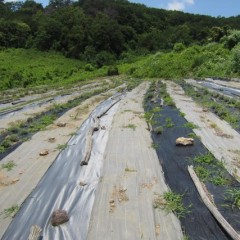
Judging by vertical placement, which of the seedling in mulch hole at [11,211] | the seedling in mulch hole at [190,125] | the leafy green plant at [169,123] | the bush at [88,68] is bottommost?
the bush at [88,68]

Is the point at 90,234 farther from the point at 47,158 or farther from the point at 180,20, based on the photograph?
the point at 180,20

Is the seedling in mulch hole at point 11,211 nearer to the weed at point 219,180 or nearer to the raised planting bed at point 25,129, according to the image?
the raised planting bed at point 25,129

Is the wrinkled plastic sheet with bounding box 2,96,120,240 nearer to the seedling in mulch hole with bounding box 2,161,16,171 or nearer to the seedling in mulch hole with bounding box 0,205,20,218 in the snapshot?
the seedling in mulch hole with bounding box 0,205,20,218

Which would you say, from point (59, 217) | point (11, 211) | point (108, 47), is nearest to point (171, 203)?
point (59, 217)

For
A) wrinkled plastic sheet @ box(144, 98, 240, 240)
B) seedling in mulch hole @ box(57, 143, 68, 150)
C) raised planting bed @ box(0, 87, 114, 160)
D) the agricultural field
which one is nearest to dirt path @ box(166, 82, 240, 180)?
the agricultural field

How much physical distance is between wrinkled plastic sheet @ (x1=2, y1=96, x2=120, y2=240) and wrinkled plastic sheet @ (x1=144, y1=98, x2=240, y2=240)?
100 centimetres

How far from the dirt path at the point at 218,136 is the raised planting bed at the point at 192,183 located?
15 centimetres

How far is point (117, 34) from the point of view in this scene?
3975 cm

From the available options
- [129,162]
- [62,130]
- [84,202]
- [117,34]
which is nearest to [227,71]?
[62,130]

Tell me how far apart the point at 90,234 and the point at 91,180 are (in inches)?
50.8

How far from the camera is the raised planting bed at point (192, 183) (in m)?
3.23

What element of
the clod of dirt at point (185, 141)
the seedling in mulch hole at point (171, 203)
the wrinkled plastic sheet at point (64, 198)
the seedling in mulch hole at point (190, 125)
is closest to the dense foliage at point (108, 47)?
A: the seedling in mulch hole at point (190, 125)

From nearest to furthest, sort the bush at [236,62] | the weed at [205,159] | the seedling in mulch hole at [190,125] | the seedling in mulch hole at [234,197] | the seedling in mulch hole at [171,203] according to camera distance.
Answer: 1. the seedling in mulch hole at [171,203]
2. the seedling in mulch hole at [234,197]
3. the weed at [205,159]
4. the seedling in mulch hole at [190,125]
5. the bush at [236,62]

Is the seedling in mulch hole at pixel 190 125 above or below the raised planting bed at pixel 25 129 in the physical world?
above
